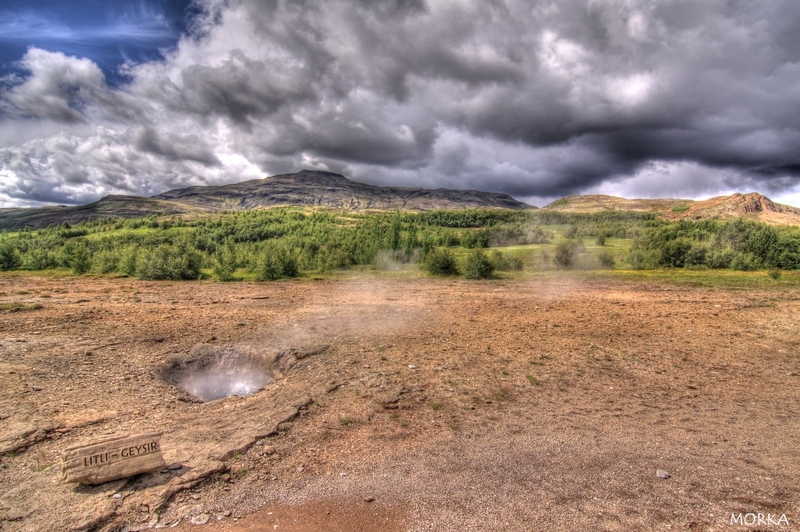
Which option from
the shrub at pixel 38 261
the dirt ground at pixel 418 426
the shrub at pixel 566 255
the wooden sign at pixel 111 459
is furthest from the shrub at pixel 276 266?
the shrub at pixel 38 261

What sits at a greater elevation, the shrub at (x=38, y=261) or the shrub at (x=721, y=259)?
the shrub at (x=721, y=259)

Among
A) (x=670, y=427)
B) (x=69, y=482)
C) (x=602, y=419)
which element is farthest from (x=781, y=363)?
(x=69, y=482)

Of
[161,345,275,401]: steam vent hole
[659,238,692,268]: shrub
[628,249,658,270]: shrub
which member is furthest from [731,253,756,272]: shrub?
[161,345,275,401]: steam vent hole

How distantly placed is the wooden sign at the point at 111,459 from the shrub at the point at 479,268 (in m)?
39.5

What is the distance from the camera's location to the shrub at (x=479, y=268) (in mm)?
43562

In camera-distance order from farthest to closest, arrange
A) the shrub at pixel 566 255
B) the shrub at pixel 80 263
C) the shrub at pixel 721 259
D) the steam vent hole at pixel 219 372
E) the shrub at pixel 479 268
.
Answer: the shrub at pixel 566 255 < the shrub at pixel 80 263 < the shrub at pixel 721 259 < the shrub at pixel 479 268 < the steam vent hole at pixel 219 372

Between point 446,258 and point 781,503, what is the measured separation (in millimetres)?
42434

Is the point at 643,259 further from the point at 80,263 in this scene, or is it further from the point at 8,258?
the point at 8,258

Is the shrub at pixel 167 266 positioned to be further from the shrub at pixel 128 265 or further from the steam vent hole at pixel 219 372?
the steam vent hole at pixel 219 372

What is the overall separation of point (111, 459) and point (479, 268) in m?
40.3

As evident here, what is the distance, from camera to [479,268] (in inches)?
1715

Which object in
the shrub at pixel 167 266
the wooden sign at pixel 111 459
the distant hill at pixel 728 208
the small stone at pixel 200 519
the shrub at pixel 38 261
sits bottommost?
the shrub at pixel 38 261

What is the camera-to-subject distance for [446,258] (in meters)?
47.8

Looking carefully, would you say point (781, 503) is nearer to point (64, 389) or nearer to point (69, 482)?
point (69, 482)
